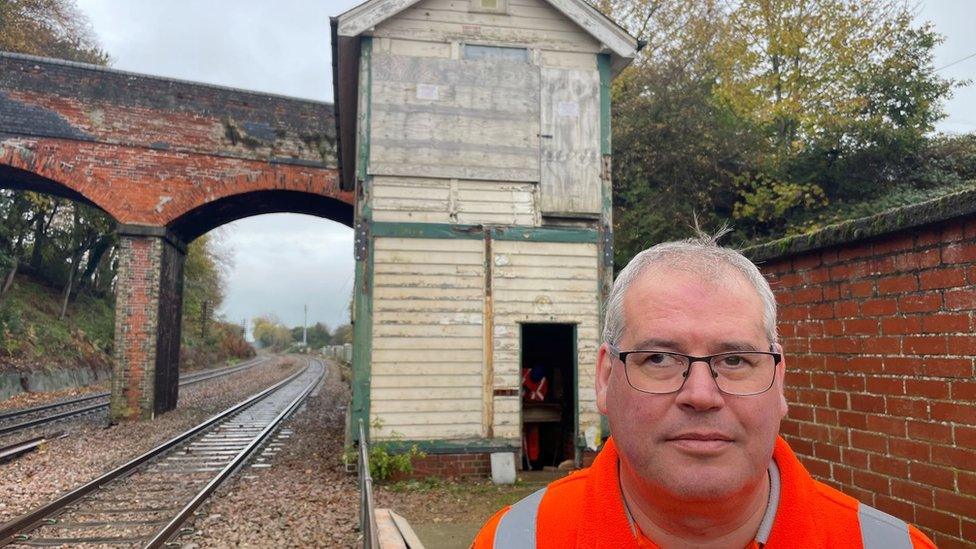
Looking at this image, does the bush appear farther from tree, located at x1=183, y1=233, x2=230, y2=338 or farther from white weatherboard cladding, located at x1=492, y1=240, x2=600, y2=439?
tree, located at x1=183, y1=233, x2=230, y2=338

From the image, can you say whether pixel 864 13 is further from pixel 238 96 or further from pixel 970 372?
pixel 970 372

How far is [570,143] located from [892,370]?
679cm

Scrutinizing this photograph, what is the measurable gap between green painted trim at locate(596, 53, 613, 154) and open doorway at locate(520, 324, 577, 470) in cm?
285

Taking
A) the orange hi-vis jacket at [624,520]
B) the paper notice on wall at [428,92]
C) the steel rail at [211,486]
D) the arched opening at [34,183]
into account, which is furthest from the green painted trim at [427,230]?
the arched opening at [34,183]

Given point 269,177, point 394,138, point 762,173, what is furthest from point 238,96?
point 762,173

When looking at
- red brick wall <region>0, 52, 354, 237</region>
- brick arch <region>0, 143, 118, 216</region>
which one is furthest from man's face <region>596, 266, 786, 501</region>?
brick arch <region>0, 143, 118, 216</region>

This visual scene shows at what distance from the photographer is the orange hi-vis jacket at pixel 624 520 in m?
1.37

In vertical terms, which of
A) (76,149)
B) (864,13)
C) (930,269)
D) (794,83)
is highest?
(864,13)

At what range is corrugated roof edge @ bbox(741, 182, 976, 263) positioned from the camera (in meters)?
2.73

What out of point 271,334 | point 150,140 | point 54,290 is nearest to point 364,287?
point 150,140

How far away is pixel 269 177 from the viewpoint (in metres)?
15.1

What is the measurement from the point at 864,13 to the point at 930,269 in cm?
1799

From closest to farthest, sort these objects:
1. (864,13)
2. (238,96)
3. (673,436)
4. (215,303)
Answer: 1. (673,436)
2. (238,96)
3. (864,13)
4. (215,303)

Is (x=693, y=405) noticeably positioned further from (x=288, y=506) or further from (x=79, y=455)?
(x=79, y=455)
